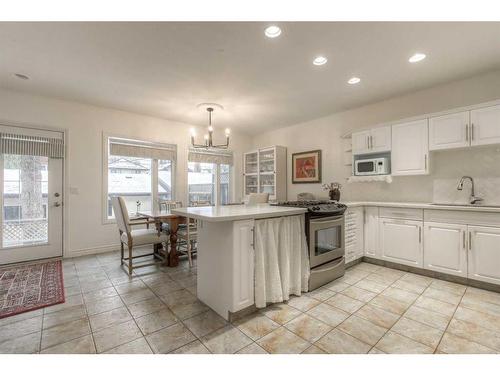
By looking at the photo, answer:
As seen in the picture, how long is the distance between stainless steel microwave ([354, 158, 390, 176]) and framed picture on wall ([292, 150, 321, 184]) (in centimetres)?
94

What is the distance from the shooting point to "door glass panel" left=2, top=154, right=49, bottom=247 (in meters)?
3.26

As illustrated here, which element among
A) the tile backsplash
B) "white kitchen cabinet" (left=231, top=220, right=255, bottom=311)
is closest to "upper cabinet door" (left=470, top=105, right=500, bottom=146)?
the tile backsplash

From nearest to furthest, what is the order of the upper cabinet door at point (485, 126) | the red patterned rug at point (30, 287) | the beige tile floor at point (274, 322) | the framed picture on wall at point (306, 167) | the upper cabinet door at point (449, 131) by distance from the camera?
the beige tile floor at point (274, 322) < the red patterned rug at point (30, 287) < the upper cabinet door at point (485, 126) < the upper cabinet door at point (449, 131) < the framed picture on wall at point (306, 167)

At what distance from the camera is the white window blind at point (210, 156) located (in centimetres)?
493

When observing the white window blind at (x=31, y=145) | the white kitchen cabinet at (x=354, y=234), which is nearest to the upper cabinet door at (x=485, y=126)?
the white kitchen cabinet at (x=354, y=234)

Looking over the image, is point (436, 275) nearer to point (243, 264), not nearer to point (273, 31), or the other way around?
point (243, 264)

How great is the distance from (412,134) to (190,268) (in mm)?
3474

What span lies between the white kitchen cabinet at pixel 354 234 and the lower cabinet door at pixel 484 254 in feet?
3.75

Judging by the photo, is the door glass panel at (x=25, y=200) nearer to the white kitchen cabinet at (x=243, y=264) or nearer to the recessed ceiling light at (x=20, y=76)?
the recessed ceiling light at (x=20, y=76)

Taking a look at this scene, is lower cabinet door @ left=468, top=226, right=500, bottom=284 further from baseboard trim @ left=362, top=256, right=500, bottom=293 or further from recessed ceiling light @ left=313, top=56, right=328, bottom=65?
recessed ceiling light @ left=313, top=56, right=328, bottom=65

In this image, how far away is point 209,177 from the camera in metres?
5.36

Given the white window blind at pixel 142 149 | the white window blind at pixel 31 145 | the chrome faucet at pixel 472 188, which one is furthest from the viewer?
the white window blind at pixel 142 149
